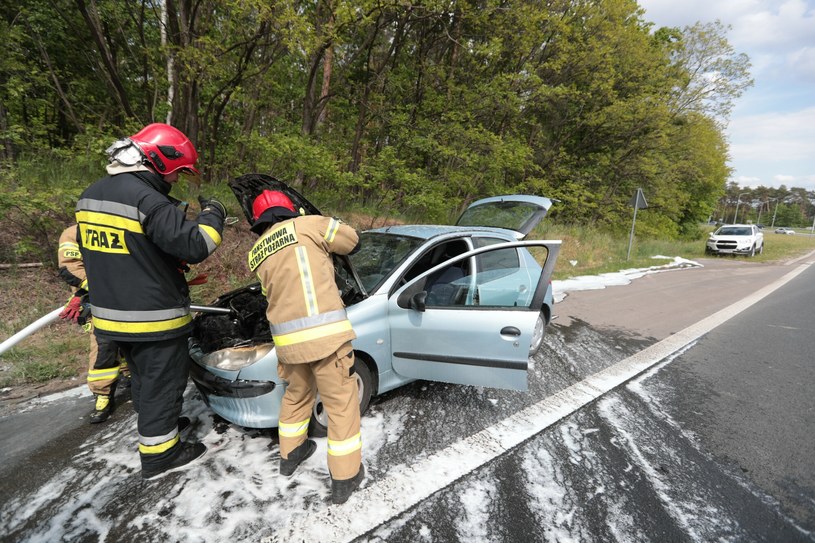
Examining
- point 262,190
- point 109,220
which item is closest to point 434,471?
point 262,190

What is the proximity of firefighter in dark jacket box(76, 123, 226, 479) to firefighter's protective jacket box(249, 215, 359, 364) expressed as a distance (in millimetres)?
358

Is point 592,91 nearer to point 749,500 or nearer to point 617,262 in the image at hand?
point 617,262

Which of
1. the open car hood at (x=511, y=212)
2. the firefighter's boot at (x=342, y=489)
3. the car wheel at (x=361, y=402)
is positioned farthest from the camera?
the open car hood at (x=511, y=212)

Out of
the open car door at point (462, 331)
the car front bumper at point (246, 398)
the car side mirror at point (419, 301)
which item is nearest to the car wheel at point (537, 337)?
the open car door at point (462, 331)

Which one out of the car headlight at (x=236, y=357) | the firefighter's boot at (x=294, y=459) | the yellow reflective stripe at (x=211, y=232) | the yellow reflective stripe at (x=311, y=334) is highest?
the yellow reflective stripe at (x=211, y=232)

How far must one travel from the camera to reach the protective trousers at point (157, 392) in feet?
6.68

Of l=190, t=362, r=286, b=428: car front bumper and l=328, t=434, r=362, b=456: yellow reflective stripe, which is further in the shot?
l=190, t=362, r=286, b=428: car front bumper

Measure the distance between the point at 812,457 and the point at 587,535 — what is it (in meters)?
1.99

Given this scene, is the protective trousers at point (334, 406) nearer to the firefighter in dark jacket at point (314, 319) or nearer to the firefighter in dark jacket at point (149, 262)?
the firefighter in dark jacket at point (314, 319)

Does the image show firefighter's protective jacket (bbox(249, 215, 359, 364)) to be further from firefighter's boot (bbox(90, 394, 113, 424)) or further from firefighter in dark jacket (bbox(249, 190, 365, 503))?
firefighter's boot (bbox(90, 394, 113, 424))

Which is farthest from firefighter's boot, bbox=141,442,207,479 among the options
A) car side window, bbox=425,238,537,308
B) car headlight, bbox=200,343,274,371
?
car side window, bbox=425,238,537,308

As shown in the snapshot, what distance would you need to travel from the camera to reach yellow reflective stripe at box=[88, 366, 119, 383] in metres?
2.69

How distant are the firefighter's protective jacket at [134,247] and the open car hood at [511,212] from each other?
3.63 meters

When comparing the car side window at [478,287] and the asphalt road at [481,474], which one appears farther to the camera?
the car side window at [478,287]
